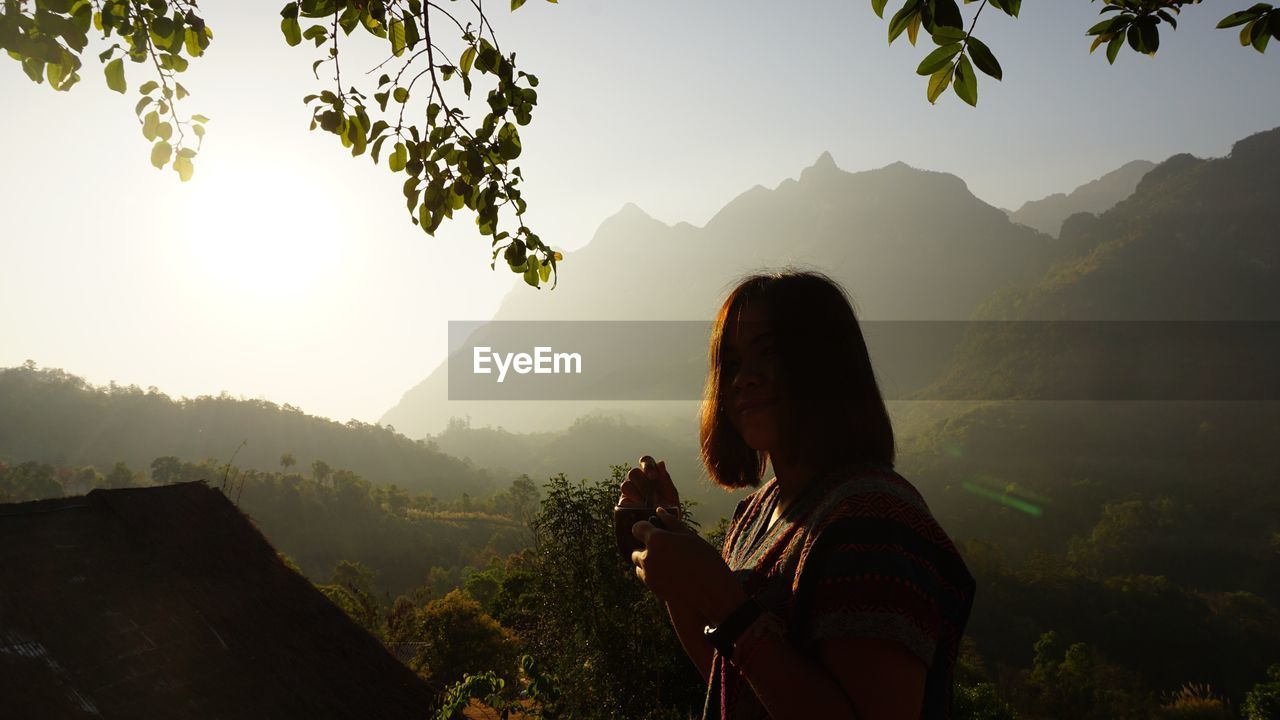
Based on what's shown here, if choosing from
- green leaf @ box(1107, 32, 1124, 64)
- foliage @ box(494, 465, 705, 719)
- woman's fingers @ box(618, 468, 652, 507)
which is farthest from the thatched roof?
green leaf @ box(1107, 32, 1124, 64)

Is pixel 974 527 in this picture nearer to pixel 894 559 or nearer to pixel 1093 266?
pixel 1093 266

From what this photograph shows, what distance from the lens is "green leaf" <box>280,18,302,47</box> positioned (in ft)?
5.68

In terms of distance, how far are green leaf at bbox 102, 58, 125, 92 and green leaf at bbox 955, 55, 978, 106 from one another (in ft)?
6.51

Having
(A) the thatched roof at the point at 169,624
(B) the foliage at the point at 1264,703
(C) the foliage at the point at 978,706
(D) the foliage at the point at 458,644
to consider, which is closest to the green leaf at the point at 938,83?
(A) the thatched roof at the point at 169,624

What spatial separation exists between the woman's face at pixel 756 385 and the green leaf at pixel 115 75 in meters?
1.68

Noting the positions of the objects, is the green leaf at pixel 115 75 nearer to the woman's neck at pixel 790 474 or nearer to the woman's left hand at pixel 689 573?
the woman's left hand at pixel 689 573

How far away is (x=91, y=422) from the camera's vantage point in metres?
86.3

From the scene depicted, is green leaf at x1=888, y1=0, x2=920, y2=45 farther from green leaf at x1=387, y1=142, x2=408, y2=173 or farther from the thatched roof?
the thatched roof

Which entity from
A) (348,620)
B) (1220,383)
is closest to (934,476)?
(1220,383)

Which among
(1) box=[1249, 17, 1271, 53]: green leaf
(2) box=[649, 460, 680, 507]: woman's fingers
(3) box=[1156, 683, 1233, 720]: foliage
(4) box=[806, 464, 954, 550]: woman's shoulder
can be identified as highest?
(1) box=[1249, 17, 1271, 53]: green leaf

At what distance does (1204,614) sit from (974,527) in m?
25.0

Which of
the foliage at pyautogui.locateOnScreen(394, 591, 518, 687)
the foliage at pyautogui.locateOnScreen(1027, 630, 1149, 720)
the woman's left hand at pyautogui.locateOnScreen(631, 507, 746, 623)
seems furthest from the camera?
the foliage at pyautogui.locateOnScreen(1027, 630, 1149, 720)

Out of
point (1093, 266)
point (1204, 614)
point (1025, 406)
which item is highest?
point (1093, 266)

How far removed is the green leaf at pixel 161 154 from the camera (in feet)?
5.89
